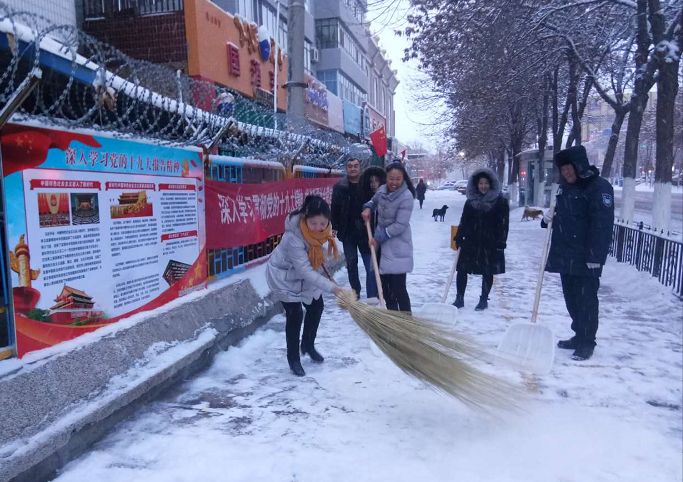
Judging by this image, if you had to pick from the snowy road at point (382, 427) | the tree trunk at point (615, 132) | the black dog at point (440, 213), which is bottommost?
the snowy road at point (382, 427)

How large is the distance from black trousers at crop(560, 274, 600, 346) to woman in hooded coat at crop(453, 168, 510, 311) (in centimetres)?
115

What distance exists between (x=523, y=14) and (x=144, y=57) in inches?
317

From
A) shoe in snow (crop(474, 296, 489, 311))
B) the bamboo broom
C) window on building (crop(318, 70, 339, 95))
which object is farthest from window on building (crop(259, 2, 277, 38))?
the bamboo broom

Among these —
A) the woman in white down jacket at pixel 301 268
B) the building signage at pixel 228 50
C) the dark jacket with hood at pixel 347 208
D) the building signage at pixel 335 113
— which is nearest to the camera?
the woman in white down jacket at pixel 301 268

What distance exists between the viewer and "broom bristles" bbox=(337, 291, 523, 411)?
292 cm

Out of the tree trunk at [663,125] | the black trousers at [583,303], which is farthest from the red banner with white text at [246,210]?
the tree trunk at [663,125]

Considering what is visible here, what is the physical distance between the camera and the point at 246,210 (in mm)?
5484

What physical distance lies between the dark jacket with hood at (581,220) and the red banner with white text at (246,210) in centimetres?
311

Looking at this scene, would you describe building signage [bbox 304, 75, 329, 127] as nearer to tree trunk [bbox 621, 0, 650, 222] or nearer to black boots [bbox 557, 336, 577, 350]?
tree trunk [bbox 621, 0, 650, 222]

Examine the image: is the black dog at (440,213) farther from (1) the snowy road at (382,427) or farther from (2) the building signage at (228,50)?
(1) the snowy road at (382,427)

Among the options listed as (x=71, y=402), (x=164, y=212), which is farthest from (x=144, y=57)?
(x=71, y=402)

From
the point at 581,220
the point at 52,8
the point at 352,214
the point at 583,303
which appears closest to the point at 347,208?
the point at 352,214

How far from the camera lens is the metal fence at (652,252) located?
588 cm

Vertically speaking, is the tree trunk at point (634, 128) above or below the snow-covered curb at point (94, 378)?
above
